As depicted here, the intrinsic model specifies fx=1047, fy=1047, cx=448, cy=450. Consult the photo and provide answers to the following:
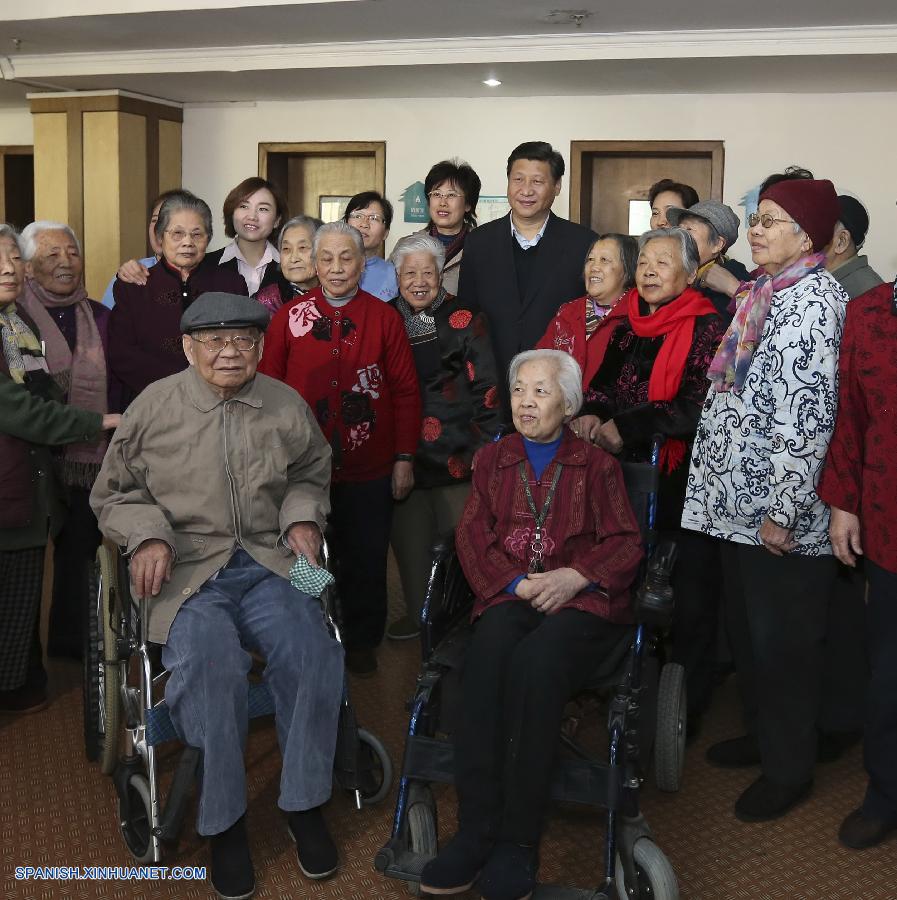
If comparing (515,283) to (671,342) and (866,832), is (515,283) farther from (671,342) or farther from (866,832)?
(866,832)

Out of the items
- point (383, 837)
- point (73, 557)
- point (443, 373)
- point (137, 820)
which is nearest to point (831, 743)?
point (383, 837)

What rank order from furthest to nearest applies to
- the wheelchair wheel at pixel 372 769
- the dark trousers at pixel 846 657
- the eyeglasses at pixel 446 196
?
1. the eyeglasses at pixel 446 196
2. the dark trousers at pixel 846 657
3. the wheelchair wheel at pixel 372 769

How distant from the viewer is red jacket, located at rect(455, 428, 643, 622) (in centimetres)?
244

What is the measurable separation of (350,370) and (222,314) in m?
0.83

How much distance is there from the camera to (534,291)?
11.6ft

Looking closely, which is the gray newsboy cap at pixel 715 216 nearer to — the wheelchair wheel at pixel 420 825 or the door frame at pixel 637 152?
the wheelchair wheel at pixel 420 825

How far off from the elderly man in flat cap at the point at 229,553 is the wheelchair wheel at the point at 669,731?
840 mm

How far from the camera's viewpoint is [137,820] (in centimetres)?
243

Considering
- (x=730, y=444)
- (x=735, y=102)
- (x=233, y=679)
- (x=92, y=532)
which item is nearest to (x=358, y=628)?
(x=92, y=532)

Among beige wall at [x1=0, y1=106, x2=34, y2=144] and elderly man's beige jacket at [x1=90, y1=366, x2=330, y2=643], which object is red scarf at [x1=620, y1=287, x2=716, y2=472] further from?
beige wall at [x1=0, y1=106, x2=34, y2=144]

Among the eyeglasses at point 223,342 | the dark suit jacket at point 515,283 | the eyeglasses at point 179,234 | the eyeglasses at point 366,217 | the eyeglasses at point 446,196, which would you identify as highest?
the eyeglasses at point 446,196

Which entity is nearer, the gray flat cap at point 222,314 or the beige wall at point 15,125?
the gray flat cap at point 222,314

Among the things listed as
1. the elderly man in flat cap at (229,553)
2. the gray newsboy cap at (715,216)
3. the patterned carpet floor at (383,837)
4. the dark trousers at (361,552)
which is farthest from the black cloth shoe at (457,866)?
the gray newsboy cap at (715,216)

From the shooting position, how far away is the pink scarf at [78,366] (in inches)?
127
